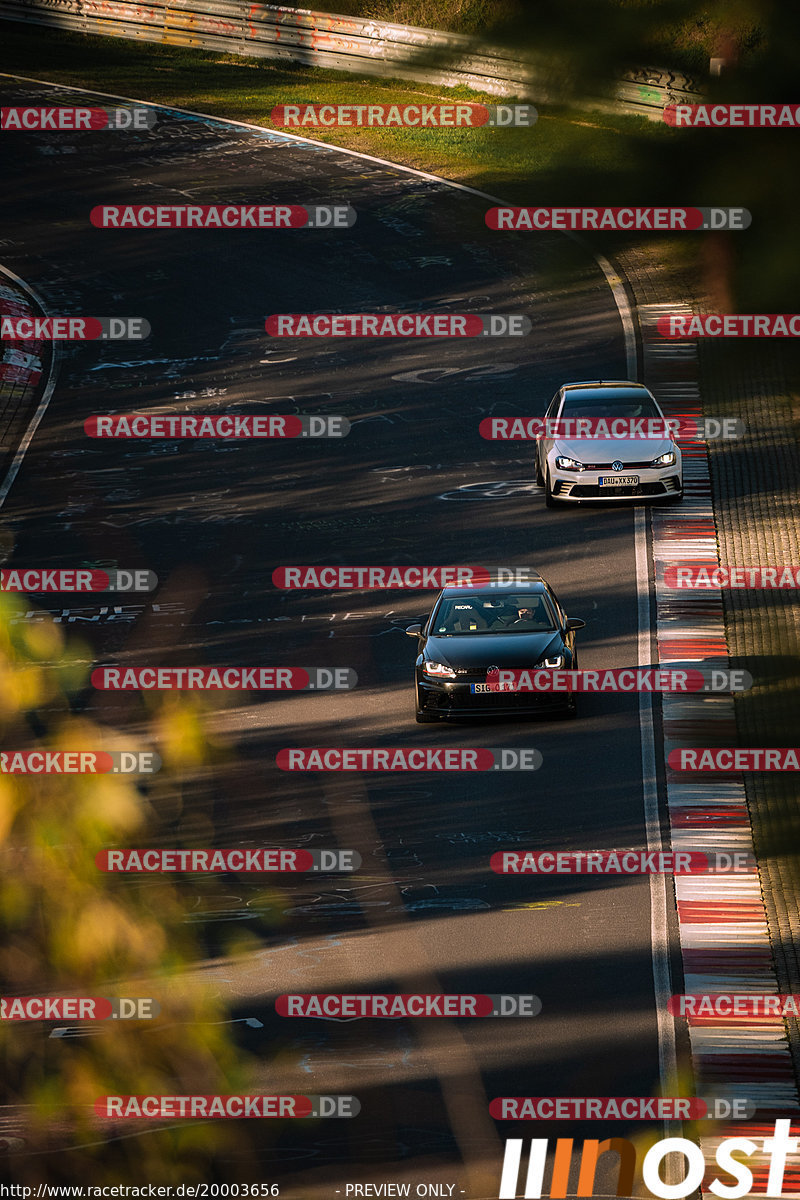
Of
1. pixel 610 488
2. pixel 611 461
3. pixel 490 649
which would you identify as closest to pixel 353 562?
pixel 610 488

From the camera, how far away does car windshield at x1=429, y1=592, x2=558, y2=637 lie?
669 inches

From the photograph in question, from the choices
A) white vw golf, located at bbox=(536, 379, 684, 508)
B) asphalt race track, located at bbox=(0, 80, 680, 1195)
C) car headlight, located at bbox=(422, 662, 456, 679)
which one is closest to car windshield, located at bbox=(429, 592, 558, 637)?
car headlight, located at bbox=(422, 662, 456, 679)

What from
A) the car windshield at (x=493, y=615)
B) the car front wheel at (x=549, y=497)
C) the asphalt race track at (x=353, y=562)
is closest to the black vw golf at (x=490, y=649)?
the car windshield at (x=493, y=615)

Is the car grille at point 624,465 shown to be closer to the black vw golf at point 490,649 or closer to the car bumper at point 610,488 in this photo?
the car bumper at point 610,488

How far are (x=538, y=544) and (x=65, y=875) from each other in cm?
1839

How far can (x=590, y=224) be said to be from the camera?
7.93 ft

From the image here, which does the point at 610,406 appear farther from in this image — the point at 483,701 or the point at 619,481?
the point at 483,701

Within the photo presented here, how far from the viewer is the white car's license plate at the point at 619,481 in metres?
22.7

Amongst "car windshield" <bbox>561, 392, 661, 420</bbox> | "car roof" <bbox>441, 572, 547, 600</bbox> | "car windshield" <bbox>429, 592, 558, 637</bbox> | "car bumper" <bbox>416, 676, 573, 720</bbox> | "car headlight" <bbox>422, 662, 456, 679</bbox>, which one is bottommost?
"car bumper" <bbox>416, 676, 573, 720</bbox>

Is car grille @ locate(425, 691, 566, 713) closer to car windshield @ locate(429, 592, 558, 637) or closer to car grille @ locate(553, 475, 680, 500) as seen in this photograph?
car windshield @ locate(429, 592, 558, 637)

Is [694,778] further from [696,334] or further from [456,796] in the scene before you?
[696,334]

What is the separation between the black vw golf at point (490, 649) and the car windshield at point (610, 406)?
22.8ft

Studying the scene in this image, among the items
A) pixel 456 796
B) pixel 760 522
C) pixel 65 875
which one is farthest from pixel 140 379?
pixel 65 875

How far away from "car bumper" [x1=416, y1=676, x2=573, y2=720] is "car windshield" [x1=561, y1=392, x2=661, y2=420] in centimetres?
849
